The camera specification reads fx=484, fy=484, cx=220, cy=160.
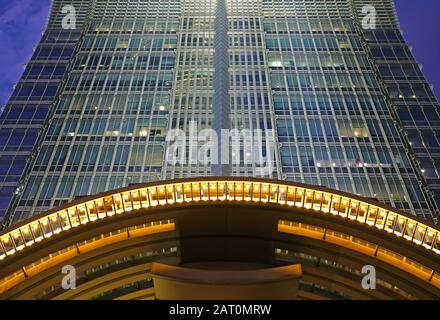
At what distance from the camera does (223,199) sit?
956 inches

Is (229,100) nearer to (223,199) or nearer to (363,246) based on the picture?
(223,199)

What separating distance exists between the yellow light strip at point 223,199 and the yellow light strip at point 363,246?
1.17 metres

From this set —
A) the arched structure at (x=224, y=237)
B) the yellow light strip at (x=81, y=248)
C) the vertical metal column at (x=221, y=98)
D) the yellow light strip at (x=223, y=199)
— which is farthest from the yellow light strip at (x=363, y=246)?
the yellow light strip at (x=81, y=248)

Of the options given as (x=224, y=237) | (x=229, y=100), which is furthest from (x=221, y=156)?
(x=229, y=100)

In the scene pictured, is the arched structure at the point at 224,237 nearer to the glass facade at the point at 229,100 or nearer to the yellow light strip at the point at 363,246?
the yellow light strip at the point at 363,246

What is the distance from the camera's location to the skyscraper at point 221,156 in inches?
917

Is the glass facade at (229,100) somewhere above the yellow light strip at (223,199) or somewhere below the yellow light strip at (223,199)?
above

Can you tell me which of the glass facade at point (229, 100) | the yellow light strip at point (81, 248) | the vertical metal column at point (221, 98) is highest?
the glass facade at point (229, 100)

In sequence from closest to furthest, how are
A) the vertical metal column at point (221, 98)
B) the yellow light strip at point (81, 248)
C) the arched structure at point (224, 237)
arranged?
the yellow light strip at point (81, 248)
the arched structure at point (224, 237)
the vertical metal column at point (221, 98)

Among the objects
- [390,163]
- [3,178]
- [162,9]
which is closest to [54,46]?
[162,9]

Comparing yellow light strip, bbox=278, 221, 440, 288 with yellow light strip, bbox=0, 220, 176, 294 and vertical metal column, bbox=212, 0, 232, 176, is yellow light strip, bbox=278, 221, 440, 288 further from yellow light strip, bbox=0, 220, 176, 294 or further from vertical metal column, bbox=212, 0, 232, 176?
yellow light strip, bbox=0, 220, 176, 294

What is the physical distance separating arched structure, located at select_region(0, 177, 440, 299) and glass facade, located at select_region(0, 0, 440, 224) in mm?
19440

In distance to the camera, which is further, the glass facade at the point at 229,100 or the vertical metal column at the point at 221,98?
the glass facade at the point at 229,100

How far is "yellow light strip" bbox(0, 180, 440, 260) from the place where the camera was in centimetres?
2273
